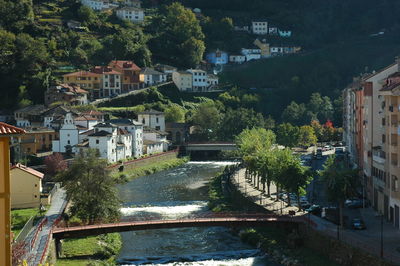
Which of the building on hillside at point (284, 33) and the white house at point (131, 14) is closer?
the white house at point (131, 14)

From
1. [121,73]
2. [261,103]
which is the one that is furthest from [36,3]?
[261,103]

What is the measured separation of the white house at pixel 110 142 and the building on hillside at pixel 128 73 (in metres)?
34.5

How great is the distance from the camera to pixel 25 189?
51500 millimetres

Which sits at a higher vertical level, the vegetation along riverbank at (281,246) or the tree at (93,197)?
the tree at (93,197)

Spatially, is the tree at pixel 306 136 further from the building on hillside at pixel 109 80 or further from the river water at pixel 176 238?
the building on hillside at pixel 109 80

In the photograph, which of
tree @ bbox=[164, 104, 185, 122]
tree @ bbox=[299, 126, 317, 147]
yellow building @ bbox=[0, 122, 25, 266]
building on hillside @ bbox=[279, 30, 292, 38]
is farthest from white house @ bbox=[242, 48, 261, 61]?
yellow building @ bbox=[0, 122, 25, 266]

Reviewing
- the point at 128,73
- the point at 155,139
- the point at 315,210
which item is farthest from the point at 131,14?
the point at 315,210

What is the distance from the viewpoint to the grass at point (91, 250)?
38.9 m

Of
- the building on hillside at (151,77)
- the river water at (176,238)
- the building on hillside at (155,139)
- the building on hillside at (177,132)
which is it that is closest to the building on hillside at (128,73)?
the building on hillside at (151,77)

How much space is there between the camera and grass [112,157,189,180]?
256ft

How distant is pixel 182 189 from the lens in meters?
67.5

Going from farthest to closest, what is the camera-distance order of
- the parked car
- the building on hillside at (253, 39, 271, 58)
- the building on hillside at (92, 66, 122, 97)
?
the building on hillside at (253, 39, 271, 58), the building on hillside at (92, 66, 122, 97), the parked car

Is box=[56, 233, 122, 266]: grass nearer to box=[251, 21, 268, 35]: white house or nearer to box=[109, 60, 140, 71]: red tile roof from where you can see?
box=[109, 60, 140, 71]: red tile roof

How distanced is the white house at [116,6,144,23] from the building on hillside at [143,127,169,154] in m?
61.1
